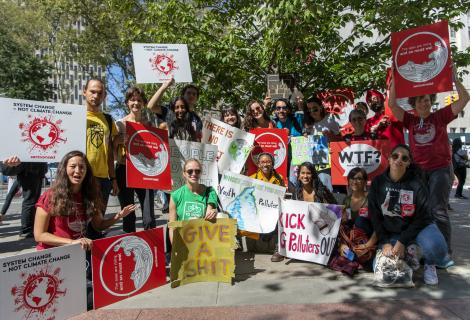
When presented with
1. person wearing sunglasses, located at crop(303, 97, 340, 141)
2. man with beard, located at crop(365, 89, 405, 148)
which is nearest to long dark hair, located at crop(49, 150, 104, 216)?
person wearing sunglasses, located at crop(303, 97, 340, 141)

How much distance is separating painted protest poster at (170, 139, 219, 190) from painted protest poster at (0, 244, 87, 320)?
1.84 meters

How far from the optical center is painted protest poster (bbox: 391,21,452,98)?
14.4ft

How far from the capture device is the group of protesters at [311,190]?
3.56 m

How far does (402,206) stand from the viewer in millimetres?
4090

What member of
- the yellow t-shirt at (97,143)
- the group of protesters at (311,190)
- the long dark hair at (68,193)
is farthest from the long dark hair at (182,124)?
the long dark hair at (68,193)

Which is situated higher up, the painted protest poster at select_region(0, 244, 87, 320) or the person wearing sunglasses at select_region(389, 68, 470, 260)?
the person wearing sunglasses at select_region(389, 68, 470, 260)

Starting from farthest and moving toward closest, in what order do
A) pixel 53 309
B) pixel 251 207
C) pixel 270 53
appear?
pixel 270 53 < pixel 251 207 < pixel 53 309

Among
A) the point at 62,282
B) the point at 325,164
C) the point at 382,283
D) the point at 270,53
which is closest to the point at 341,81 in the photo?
the point at 270,53

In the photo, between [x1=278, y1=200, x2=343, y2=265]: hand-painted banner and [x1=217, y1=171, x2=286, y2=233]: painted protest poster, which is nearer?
[x1=278, y1=200, x2=343, y2=265]: hand-painted banner

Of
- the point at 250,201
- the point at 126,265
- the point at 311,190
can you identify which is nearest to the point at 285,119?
the point at 311,190

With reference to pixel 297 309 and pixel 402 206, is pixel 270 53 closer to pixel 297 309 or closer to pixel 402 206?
pixel 402 206

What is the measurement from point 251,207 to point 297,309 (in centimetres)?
171

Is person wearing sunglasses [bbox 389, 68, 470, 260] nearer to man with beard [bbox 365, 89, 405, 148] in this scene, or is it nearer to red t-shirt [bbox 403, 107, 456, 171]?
red t-shirt [bbox 403, 107, 456, 171]

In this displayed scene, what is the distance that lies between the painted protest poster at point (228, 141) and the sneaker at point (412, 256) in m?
2.26
